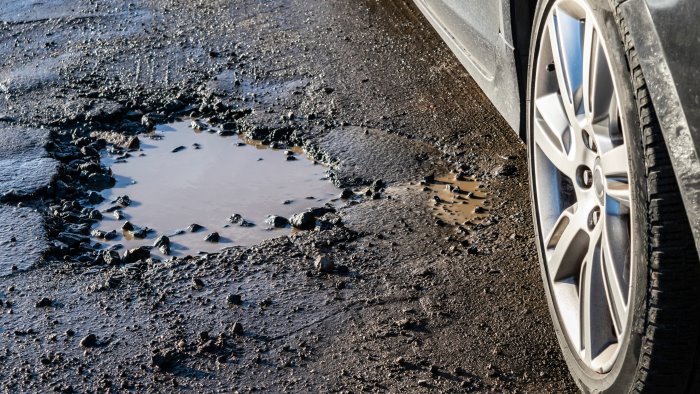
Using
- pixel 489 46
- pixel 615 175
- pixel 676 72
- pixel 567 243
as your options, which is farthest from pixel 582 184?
pixel 489 46

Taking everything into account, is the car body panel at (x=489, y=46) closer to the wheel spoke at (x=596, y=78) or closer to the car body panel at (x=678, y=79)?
the wheel spoke at (x=596, y=78)

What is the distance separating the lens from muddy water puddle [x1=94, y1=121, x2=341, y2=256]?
3.86m

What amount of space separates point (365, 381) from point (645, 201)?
115 cm

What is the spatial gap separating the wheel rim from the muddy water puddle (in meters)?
1.29

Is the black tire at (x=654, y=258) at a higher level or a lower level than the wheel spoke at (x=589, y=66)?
lower

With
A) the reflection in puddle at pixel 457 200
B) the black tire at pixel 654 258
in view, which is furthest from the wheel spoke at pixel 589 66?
the reflection in puddle at pixel 457 200

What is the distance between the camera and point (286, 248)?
3.67 meters

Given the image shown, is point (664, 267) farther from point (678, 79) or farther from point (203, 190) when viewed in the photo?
point (203, 190)

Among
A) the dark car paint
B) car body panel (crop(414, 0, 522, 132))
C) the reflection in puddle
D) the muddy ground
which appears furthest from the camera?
the reflection in puddle

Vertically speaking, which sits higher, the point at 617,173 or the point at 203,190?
the point at 617,173

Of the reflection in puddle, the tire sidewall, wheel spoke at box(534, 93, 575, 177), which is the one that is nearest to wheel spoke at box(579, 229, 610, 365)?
the tire sidewall

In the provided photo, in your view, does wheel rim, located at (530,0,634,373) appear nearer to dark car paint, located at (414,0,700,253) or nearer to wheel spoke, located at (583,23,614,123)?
wheel spoke, located at (583,23,614,123)

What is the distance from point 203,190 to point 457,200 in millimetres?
1165

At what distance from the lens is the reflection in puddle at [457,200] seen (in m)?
3.80
